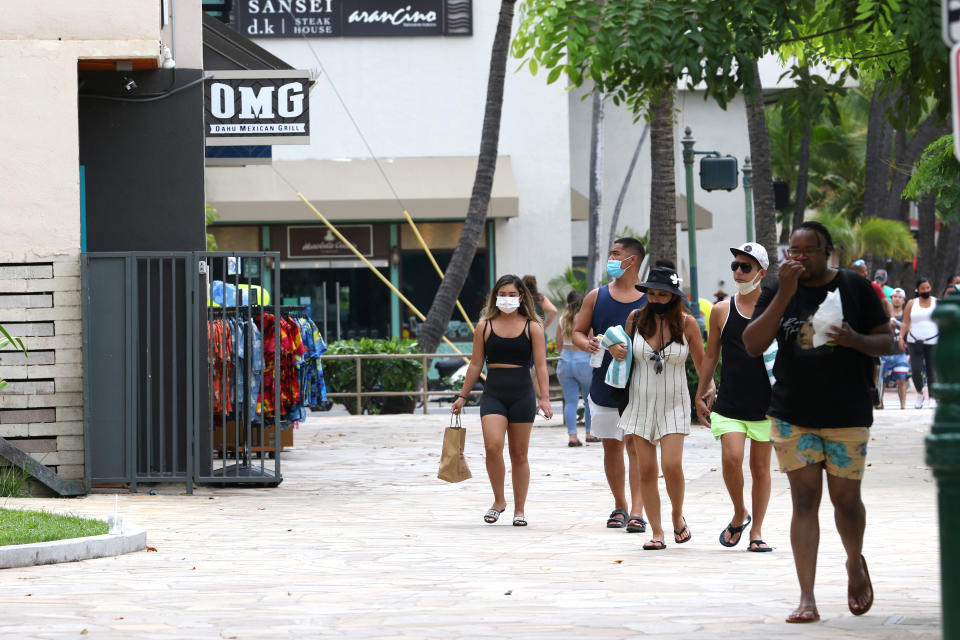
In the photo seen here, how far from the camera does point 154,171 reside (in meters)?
13.5

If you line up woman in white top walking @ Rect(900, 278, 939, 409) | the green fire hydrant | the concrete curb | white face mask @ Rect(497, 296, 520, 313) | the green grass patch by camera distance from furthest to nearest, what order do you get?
woman in white top walking @ Rect(900, 278, 939, 409) → white face mask @ Rect(497, 296, 520, 313) → the green grass patch → the concrete curb → the green fire hydrant

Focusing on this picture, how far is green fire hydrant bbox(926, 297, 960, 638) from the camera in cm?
392

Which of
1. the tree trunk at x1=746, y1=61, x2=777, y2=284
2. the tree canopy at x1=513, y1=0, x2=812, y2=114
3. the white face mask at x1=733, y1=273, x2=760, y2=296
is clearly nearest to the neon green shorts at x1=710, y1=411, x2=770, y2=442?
the white face mask at x1=733, y1=273, x2=760, y2=296

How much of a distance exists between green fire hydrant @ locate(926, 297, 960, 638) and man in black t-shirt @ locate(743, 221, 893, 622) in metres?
2.22

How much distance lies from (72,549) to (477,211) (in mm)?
16322

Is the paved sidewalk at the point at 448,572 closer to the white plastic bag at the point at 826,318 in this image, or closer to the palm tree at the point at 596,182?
the white plastic bag at the point at 826,318

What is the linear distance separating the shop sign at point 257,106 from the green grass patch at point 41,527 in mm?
5047

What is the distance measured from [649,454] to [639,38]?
147 inches

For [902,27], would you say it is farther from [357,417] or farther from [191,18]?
[357,417]

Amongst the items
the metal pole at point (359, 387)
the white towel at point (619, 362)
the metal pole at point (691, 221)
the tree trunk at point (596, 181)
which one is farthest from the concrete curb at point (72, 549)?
the tree trunk at point (596, 181)

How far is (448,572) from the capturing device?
27.2ft

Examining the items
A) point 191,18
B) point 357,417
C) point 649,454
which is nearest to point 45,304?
point 191,18

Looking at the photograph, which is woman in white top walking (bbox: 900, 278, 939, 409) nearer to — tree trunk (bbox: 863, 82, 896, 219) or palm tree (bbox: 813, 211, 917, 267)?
tree trunk (bbox: 863, 82, 896, 219)

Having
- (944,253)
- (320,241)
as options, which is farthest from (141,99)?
(944,253)
